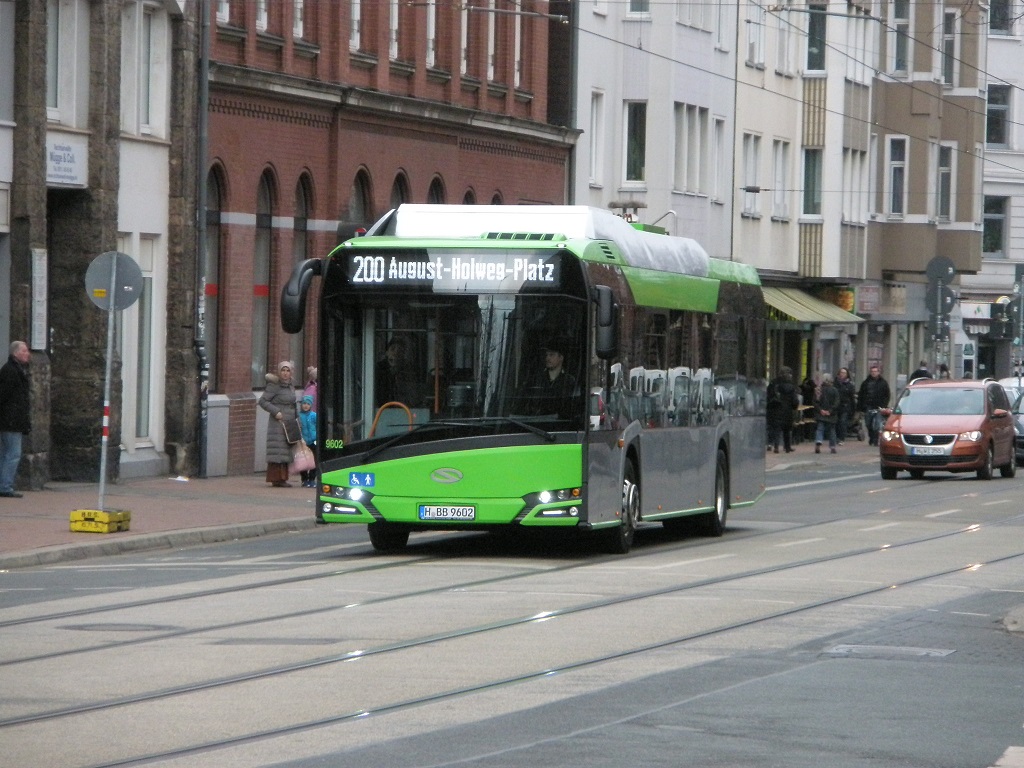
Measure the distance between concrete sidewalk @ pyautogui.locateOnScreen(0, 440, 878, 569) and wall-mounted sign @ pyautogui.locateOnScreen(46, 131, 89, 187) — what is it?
3733mm

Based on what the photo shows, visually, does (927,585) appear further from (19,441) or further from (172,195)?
(172,195)

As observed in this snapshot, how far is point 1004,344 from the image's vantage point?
79.9 meters

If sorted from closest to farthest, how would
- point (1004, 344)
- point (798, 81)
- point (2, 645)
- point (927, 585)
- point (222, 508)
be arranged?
point (2, 645)
point (927, 585)
point (222, 508)
point (798, 81)
point (1004, 344)

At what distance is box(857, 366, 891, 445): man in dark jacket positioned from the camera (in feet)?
176

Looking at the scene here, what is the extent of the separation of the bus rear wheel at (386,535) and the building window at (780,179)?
38.4m

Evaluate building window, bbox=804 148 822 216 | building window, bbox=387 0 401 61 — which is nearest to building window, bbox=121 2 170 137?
building window, bbox=387 0 401 61

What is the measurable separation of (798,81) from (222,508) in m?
36.2

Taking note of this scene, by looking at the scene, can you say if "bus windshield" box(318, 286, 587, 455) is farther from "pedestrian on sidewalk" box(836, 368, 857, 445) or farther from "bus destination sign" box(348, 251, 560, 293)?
"pedestrian on sidewalk" box(836, 368, 857, 445)

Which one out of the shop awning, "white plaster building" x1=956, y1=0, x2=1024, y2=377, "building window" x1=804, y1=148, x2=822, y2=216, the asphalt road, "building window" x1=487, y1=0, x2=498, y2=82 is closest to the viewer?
the asphalt road

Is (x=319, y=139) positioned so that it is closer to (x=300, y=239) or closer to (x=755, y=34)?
(x=300, y=239)

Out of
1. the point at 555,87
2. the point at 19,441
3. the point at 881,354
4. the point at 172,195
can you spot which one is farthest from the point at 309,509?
the point at 881,354

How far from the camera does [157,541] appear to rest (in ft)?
71.9

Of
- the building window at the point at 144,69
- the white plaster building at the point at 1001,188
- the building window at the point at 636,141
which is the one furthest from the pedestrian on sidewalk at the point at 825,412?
the white plaster building at the point at 1001,188

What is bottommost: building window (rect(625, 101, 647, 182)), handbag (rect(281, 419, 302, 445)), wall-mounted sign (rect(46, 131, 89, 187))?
handbag (rect(281, 419, 302, 445))
